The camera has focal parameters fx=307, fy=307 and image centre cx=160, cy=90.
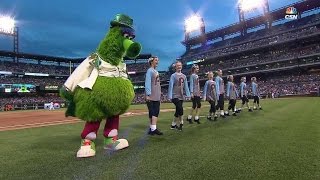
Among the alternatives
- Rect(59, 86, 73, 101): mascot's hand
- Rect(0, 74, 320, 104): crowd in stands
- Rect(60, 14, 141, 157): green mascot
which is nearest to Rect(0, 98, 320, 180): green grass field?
Rect(60, 14, 141, 157): green mascot

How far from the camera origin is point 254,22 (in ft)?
222

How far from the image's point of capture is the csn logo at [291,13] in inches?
2336

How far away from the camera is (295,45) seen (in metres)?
59.8

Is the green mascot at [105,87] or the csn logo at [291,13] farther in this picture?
the csn logo at [291,13]

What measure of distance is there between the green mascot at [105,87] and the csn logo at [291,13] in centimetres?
6103

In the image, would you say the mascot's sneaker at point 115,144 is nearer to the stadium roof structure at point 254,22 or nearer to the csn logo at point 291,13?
the stadium roof structure at point 254,22

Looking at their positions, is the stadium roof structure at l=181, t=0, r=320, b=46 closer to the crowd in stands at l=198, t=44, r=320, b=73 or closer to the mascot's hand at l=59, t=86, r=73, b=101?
the crowd in stands at l=198, t=44, r=320, b=73

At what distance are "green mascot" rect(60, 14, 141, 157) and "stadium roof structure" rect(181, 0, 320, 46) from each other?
2365 inches

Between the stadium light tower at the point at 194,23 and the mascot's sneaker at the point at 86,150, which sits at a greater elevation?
the stadium light tower at the point at 194,23

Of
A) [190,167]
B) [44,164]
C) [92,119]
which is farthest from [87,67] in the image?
[190,167]

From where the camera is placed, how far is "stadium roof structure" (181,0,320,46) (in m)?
58.3

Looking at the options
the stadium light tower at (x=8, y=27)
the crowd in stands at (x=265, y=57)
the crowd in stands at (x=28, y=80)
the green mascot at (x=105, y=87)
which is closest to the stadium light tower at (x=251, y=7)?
the crowd in stands at (x=265, y=57)

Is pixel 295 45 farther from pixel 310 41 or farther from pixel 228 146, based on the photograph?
pixel 228 146

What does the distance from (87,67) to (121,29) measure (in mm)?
955
